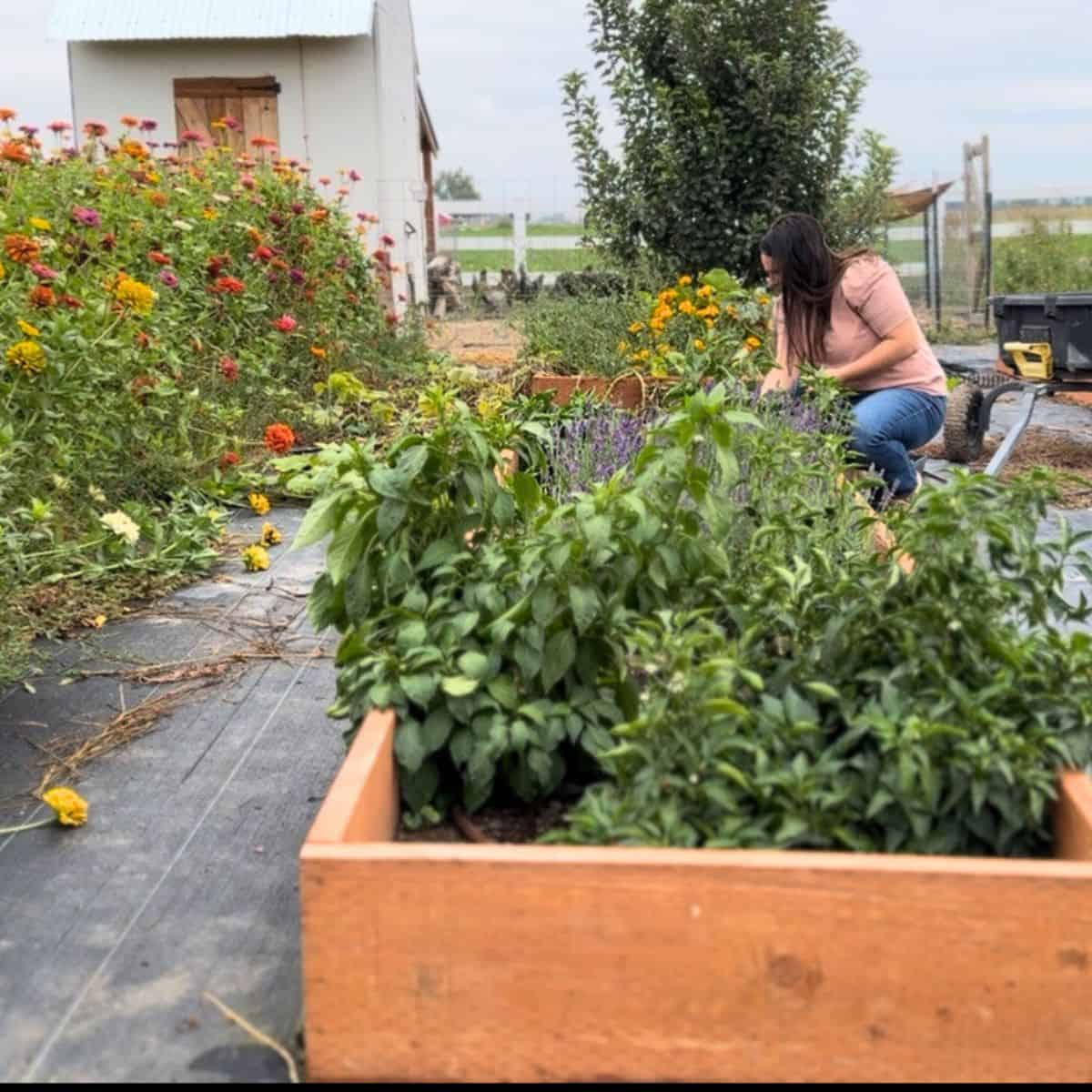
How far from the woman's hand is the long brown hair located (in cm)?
15

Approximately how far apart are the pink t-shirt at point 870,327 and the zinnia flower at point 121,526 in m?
2.32

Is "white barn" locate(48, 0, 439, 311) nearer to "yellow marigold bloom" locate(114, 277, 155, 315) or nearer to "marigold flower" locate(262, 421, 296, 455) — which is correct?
"marigold flower" locate(262, 421, 296, 455)

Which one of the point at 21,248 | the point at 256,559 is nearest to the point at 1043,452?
the point at 256,559

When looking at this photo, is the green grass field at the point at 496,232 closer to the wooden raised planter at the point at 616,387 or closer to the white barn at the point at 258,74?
the white barn at the point at 258,74

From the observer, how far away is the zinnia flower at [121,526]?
3961 mm

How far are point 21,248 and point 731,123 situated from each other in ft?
17.2

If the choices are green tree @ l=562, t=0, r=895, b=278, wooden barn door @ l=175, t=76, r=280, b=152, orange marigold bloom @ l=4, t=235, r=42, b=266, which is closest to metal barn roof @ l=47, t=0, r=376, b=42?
wooden barn door @ l=175, t=76, r=280, b=152

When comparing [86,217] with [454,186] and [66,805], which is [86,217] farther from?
[454,186]

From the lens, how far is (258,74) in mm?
13023

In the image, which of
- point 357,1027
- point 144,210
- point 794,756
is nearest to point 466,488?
point 794,756

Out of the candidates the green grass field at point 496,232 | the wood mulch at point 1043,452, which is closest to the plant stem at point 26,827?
the wood mulch at point 1043,452

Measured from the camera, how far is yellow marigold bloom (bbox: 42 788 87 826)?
2.47 metres

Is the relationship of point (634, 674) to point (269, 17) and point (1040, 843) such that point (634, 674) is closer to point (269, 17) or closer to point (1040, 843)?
point (1040, 843)

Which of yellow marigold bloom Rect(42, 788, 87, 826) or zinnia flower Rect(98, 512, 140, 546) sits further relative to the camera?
zinnia flower Rect(98, 512, 140, 546)
